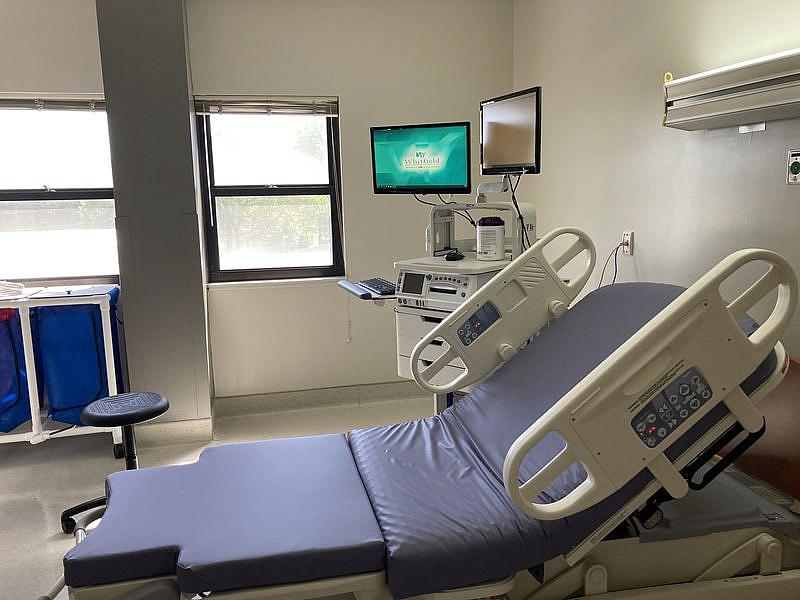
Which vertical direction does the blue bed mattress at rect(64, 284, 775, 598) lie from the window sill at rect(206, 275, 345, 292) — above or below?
below

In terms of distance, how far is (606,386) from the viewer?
4.82ft

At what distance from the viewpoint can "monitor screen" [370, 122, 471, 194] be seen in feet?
9.86

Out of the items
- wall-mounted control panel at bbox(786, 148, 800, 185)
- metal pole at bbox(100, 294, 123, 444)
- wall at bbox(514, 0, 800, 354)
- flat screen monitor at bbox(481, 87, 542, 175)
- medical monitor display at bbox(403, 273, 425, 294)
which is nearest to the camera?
wall-mounted control panel at bbox(786, 148, 800, 185)

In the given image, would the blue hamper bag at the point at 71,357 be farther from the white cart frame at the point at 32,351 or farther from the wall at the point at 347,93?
the wall at the point at 347,93

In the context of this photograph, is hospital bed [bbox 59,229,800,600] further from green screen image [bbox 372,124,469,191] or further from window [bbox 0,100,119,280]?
window [bbox 0,100,119,280]

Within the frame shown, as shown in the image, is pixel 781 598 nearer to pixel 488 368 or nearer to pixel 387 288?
pixel 488 368

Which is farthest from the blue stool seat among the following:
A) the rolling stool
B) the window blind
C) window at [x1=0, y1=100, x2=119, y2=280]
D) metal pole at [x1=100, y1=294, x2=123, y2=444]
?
the window blind

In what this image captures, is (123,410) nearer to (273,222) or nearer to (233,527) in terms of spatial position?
(233,527)

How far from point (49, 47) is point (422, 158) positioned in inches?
83.2

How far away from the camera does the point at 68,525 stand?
2.66 m

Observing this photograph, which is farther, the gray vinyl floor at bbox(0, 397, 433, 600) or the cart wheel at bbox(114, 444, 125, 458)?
the cart wheel at bbox(114, 444, 125, 458)

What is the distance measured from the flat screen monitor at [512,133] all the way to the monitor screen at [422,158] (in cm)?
11

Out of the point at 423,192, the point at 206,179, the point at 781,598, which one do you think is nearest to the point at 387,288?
the point at 423,192

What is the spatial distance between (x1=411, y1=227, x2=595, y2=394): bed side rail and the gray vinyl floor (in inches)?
60.0
